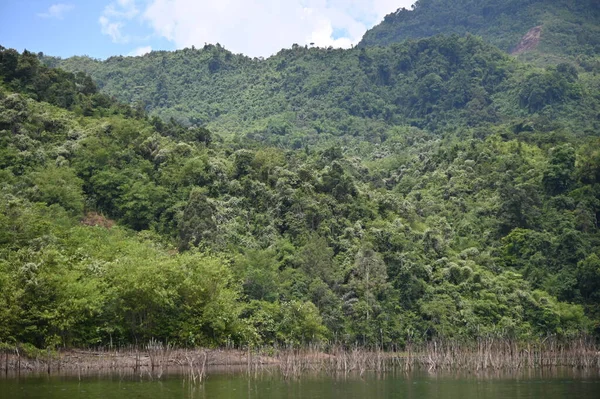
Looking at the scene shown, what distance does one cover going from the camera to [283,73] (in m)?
121

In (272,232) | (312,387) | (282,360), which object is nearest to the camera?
(312,387)

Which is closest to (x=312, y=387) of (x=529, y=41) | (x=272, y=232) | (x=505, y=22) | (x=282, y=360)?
(x=282, y=360)

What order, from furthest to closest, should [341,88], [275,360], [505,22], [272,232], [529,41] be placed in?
[505,22]
[529,41]
[341,88]
[272,232]
[275,360]

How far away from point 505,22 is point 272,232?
131 meters

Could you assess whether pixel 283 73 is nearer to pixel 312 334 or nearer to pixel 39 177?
pixel 39 177

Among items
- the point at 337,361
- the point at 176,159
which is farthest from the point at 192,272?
the point at 176,159

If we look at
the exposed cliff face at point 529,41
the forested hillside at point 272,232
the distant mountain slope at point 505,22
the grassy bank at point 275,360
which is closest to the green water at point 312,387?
the grassy bank at point 275,360

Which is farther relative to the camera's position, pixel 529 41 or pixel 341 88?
pixel 529 41

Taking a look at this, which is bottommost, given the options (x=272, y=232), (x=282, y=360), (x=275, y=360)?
(x=275, y=360)

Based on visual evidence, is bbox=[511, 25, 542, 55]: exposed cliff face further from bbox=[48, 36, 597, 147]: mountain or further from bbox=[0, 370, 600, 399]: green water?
bbox=[0, 370, 600, 399]: green water

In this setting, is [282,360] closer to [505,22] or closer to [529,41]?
[529,41]

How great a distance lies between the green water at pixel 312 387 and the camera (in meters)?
26.3

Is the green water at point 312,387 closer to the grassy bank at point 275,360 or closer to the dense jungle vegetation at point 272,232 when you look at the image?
the grassy bank at point 275,360

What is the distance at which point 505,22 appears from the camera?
170m
